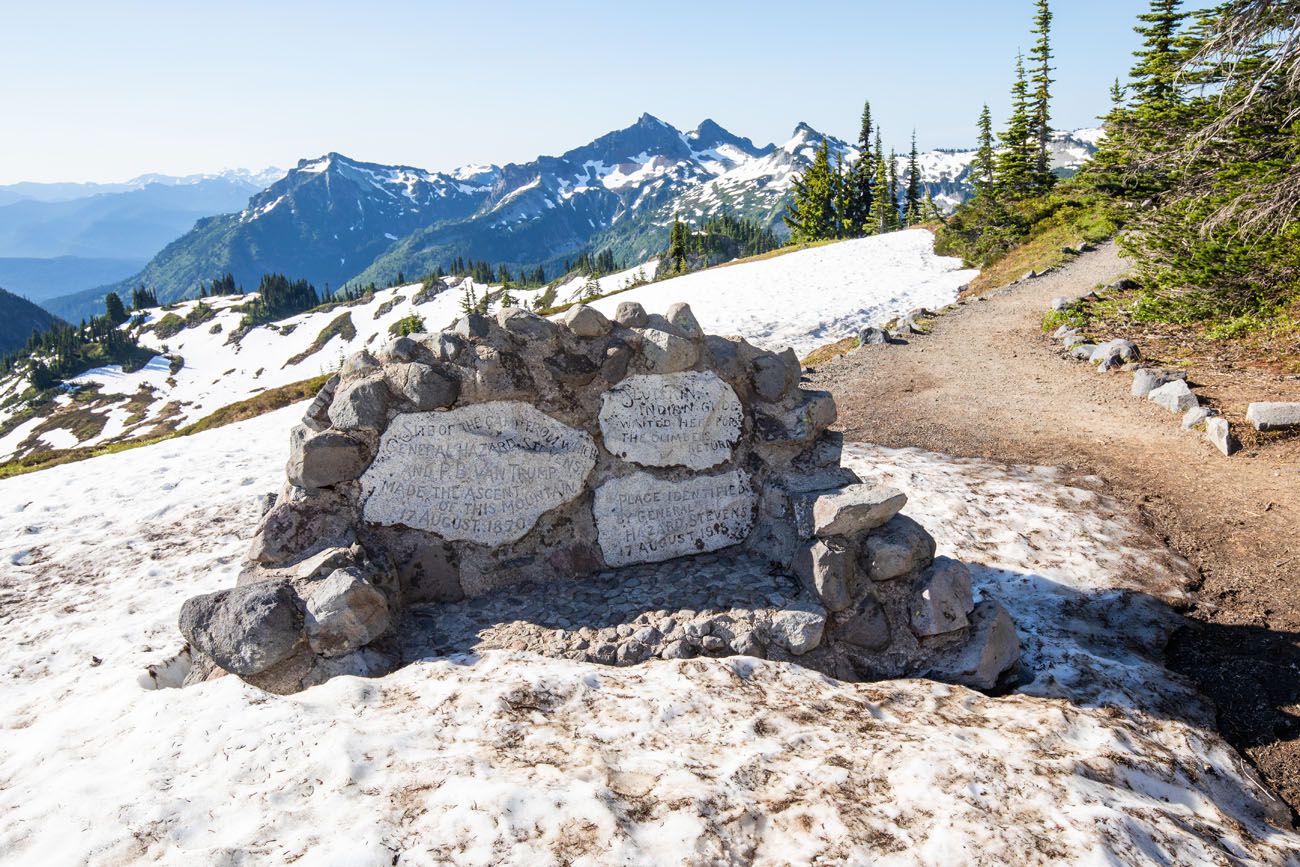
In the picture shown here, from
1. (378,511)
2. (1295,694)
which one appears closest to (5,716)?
(378,511)

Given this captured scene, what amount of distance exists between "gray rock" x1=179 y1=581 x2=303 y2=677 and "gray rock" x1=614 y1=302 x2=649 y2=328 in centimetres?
440

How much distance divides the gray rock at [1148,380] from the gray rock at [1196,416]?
68.5 inches

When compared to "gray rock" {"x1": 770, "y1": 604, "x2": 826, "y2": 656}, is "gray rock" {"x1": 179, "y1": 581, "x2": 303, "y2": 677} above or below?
above

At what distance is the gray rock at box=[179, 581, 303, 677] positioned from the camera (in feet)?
19.6

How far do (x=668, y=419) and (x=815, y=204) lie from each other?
70347 millimetres

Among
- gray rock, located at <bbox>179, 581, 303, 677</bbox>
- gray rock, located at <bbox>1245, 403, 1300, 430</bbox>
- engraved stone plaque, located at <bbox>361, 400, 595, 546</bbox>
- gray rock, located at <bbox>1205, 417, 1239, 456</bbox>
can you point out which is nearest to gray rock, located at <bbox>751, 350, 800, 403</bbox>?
engraved stone plaque, located at <bbox>361, 400, 595, 546</bbox>

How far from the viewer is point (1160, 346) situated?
17062 mm

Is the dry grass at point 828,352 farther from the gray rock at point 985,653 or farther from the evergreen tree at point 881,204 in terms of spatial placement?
the evergreen tree at point 881,204

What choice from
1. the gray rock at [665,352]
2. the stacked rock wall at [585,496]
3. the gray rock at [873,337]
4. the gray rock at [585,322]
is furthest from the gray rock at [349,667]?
the gray rock at [873,337]

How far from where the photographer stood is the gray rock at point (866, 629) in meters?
6.78

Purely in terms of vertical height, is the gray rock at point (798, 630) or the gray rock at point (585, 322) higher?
the gray rock at point (585, 322)

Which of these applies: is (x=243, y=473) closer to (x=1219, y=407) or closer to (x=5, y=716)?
(x=5, y=716)

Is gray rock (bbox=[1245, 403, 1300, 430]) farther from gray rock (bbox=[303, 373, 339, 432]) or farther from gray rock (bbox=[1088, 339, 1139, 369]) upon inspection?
gray rock (bbox=[303, 373, 339, 432])

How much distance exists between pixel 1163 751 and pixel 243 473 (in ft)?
51.3
